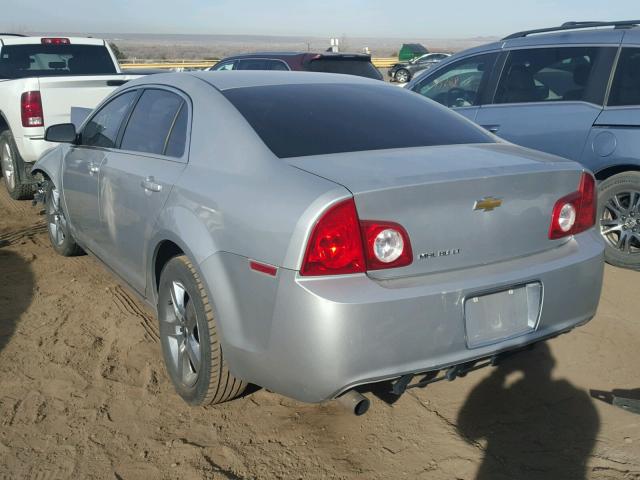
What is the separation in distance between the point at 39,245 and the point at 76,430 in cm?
336

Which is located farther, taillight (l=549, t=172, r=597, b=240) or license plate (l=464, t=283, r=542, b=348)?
taillight (l=549, t=172, r=597, b=240)

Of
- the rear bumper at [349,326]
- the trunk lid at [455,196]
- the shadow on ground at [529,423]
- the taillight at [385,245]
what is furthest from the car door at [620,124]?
the taillight at [385,245]

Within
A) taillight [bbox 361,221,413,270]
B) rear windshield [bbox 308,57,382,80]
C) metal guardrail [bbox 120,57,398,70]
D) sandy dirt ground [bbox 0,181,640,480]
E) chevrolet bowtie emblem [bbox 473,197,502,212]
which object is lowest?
metal guardrail [bbox 120,57,398,70]

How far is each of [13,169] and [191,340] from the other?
5.46m

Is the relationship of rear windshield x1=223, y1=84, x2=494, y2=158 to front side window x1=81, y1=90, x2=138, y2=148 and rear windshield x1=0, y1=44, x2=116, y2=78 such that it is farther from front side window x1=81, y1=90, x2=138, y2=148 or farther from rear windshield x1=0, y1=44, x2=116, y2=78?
rear windshield x1=0, y1=44, x2=116, y2=78

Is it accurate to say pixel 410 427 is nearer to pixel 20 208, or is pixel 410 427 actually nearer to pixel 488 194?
pixel 488 194

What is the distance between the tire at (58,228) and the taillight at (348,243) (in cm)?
336

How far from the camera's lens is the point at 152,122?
392 centimetres

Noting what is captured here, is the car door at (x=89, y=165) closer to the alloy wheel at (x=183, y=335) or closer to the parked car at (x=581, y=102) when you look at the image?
the alloy wheel at (x=183, y=335)

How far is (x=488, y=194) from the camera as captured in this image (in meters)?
2.81

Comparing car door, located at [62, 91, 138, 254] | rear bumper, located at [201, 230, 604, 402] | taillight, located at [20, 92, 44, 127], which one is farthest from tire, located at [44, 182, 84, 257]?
rear bumper, located at [201, 230, 604, 402]

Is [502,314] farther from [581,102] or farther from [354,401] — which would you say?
[581,102]

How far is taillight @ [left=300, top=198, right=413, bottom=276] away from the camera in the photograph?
8.38ft

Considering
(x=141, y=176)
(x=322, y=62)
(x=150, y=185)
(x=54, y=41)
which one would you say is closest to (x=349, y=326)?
(x=150, y=185)
